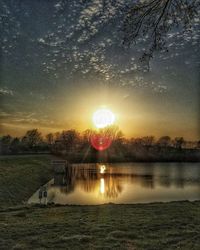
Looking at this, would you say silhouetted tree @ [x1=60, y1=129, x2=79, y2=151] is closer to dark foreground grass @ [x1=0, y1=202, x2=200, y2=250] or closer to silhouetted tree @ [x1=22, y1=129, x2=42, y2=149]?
silhouetted tree @ [x1=22, y1=129, x2=42, y2=149]

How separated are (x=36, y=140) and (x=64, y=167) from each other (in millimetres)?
123486

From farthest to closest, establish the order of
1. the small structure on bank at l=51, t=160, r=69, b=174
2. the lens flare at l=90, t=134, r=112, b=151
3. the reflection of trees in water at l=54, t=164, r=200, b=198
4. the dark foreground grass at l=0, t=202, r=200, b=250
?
the lens flare at l=90, t=134, r=112, b=151 → the small structure on bank at l=51, t=160, r=69, b=174 → the reflection of trees in water at l=54, t=164, r=200, b=198 → the dark foreground grass at l=0, t=202, r=200, b=250

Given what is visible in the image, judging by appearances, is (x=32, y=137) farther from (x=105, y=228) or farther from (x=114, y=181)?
(x=105, y=228)

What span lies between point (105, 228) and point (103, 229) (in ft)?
0.79

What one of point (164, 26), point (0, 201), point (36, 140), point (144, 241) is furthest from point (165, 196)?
point (36, 140)

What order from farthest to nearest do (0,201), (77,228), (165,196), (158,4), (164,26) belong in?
(165,196)
(0,201)
(77,228)
(164,26)
(158,4)

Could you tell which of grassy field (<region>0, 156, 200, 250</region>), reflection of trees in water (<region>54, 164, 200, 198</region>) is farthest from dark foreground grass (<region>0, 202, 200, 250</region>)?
reflection of trees in water (<region>54, 164, 200, 198</region>)

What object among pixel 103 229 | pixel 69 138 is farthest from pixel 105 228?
pixel 69 138

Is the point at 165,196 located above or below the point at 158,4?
below

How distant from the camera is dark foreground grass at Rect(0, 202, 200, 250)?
34.7ft

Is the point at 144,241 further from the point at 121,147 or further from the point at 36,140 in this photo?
the point at 36,140

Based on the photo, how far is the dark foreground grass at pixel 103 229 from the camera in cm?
1056

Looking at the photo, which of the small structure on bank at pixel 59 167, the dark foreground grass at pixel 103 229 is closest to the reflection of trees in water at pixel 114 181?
the small structure on bank at pixel 59 167

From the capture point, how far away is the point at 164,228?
42.7 feet
